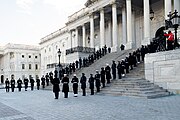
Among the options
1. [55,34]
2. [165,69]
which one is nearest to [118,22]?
[55,34]

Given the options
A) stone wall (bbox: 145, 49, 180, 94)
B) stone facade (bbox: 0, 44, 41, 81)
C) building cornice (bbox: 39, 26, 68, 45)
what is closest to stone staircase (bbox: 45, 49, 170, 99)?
stone wall (bbox: 145, 49, 180, 94)

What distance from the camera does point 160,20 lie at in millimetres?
31016

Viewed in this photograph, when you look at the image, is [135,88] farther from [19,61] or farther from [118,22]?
[19,61]

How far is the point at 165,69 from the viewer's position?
1451 cm

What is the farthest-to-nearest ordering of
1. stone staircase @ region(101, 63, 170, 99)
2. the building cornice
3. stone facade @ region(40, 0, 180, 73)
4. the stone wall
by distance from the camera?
the building cornice
stone facade @ region(40, 0, 180, 73)
the stone wall
stone staircase @ region(101, 63, 170, 99)

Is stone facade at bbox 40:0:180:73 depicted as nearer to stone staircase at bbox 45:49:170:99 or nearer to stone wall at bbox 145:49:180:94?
stone staircase at bbox 45:49:170:99

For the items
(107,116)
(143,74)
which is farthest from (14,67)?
(107,116)

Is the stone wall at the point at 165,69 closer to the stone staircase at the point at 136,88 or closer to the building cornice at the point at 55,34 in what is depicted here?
the stone staircase at the point at 136,88

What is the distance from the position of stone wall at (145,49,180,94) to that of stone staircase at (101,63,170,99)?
0.42 m

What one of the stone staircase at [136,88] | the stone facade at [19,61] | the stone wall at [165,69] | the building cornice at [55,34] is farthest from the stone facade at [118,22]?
the stone facade at [19,61]

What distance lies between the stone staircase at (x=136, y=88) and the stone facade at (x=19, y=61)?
6473cm

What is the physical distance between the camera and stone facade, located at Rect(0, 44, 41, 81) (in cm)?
7894

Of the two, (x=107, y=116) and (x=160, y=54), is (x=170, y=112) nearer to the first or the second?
(x=107, y=116)

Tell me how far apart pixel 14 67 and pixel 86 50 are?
51103mm
